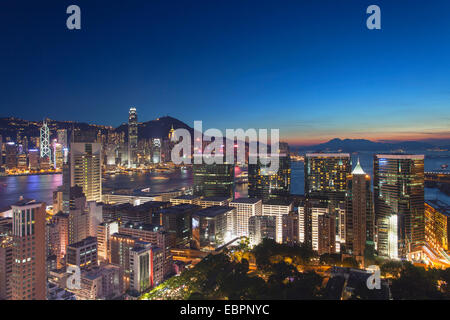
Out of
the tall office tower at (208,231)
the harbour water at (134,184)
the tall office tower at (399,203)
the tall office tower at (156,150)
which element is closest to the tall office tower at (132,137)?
the tall office tower at (156,150)

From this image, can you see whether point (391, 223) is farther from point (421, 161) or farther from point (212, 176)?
point (212, 176)

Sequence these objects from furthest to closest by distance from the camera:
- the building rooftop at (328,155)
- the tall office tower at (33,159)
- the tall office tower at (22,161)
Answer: the tall office tower at (33,159), the tall office tower at (22,161), the building rooftop at (328,155)

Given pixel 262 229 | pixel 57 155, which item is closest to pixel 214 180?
pixel 262 229

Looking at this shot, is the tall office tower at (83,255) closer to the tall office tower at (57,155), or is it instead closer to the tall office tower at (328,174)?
the tall office tower at (328,174)

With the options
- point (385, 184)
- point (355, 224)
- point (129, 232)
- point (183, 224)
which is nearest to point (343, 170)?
point (385, 184)

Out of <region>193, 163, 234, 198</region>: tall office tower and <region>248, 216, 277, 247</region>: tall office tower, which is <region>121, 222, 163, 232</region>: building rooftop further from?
<region>193, 163, 234, 198</region>: tall office tower
